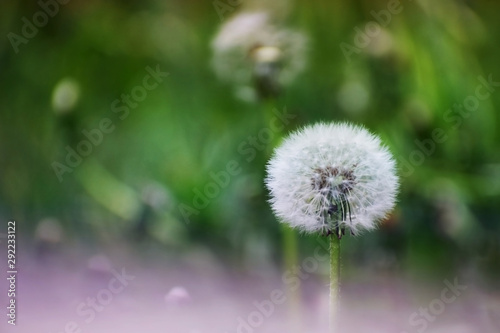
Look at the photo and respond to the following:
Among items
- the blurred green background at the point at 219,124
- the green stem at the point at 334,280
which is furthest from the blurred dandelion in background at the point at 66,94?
the green stem at the point at 334,280

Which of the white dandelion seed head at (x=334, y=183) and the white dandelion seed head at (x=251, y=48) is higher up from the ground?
the white dandelion seed head at (x=251, y=48)

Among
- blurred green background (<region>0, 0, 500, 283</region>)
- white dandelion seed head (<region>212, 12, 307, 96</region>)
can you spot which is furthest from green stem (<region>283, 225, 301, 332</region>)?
white dandelion seed head (<region>212, 12, 307, 96</region>)

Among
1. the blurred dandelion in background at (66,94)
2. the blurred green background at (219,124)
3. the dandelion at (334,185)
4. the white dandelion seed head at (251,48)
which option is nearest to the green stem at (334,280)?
the dandelion at (334,185)

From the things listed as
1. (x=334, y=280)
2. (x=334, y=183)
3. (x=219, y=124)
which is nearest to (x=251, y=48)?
(x=219, y=124)

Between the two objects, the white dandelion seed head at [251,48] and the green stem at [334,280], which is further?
the white dandelion seed head at [251,48]

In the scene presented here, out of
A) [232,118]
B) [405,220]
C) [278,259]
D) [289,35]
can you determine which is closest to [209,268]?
[278,259]

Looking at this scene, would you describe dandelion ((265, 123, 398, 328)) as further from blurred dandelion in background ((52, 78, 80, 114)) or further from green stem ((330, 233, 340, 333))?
blurred dandelion in background ((52, 78, 80, 114))

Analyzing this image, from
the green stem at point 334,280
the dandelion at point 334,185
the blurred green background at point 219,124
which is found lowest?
the green stem at point 334,280

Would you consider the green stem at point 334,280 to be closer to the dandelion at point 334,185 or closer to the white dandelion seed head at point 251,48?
the dandelion at point 334,185
